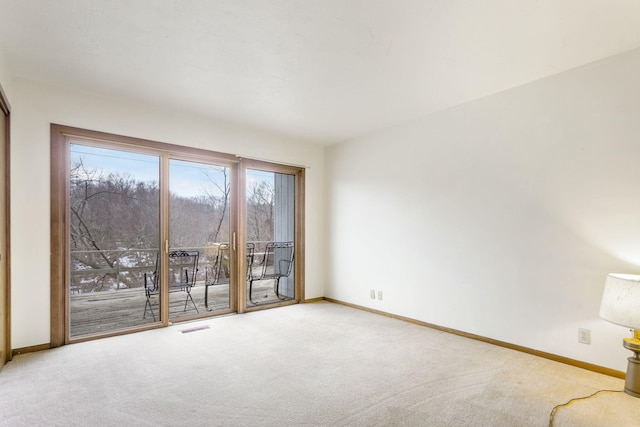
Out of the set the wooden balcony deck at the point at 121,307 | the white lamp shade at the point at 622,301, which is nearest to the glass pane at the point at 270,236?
the wooden balcony deck at the point at 121,307

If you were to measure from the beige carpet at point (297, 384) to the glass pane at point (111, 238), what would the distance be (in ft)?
1.66

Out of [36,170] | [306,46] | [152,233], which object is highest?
[306,46]

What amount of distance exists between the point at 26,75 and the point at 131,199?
1.45 meters

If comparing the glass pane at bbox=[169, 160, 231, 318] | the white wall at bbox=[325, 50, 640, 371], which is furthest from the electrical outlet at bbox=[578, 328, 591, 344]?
the glass pane at bbox=[169, 160, 231, 318]

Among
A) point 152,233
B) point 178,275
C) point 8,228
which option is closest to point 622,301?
point 178,275

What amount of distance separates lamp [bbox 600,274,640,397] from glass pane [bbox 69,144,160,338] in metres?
4.39

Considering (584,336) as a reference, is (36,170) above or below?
above

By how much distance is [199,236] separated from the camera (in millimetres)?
4281

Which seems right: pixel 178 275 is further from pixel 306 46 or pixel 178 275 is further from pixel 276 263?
pixel 306 46

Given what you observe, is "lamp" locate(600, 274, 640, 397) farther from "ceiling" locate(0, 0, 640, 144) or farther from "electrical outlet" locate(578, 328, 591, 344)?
"ceiling" locate(0, 0, 640, 144)

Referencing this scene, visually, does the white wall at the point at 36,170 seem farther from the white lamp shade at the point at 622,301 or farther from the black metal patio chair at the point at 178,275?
the white lamp shade at the point at 622,301

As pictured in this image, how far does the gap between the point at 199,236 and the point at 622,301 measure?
4.24 m

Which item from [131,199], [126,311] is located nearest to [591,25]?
[131,199]

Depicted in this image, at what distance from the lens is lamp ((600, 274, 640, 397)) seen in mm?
2268
